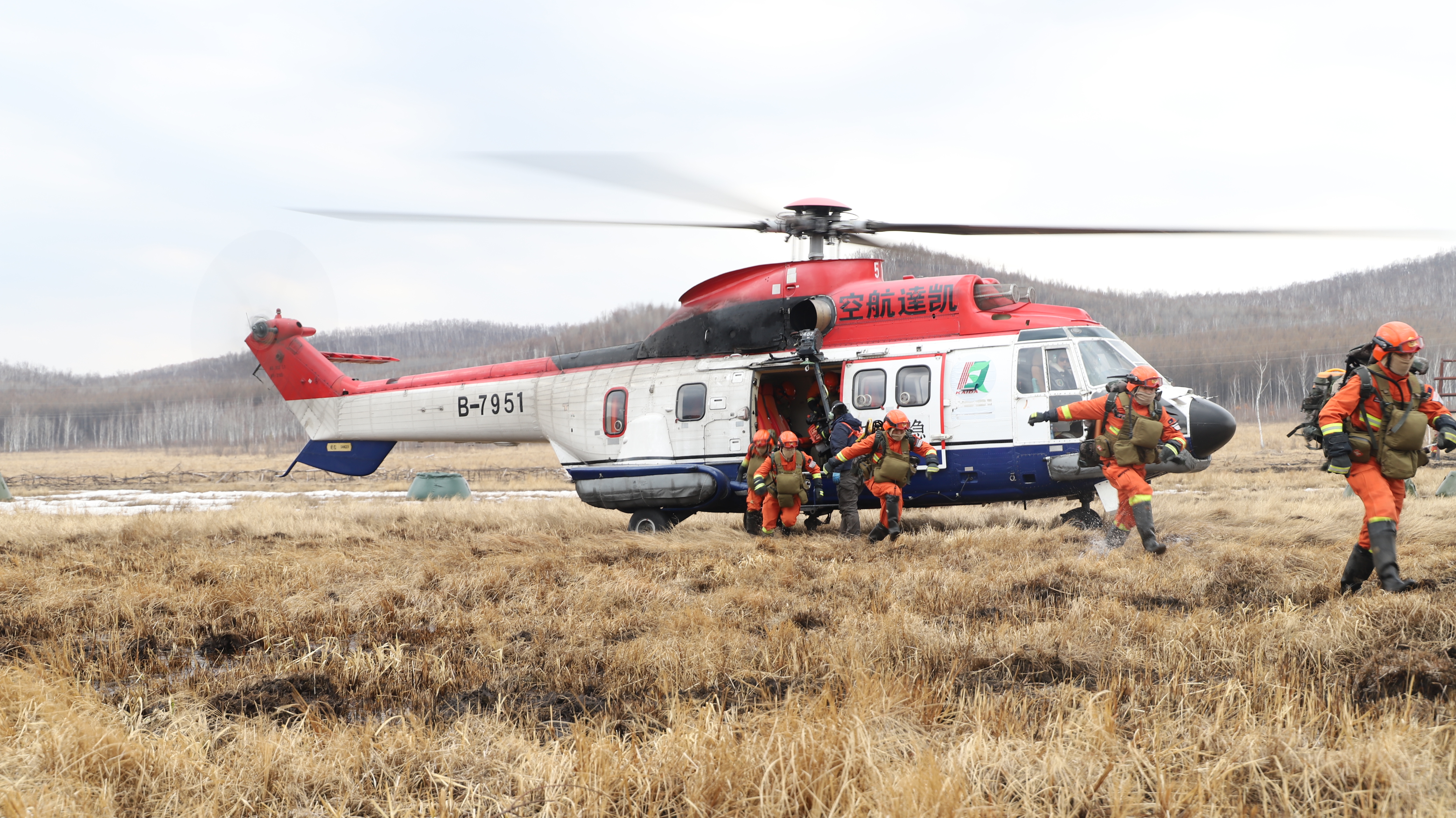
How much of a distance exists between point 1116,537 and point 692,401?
16.6 feet

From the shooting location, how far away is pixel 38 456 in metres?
83.1

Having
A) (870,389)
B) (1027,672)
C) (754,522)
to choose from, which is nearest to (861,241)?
(870,389)

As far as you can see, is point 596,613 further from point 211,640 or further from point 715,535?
point 715,535

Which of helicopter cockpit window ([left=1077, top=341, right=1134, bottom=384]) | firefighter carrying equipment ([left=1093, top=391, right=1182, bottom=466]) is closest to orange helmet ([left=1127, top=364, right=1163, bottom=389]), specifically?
firefighter carrying equipment ([left=1093, top=391, right=1182, bottom=466])

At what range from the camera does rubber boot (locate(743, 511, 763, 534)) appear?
10672 millimetres

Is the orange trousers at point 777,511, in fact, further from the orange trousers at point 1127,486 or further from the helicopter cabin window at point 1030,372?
the orange trousers at point 1127,486

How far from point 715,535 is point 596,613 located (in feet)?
15.7

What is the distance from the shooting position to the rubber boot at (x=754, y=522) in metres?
10.7

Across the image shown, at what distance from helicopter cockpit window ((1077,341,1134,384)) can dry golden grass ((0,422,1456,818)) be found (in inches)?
84.5

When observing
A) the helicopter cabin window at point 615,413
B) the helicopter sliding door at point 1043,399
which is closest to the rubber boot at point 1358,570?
the helicopter sliding door at point 1043,399

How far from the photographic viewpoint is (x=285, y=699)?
4.04 m

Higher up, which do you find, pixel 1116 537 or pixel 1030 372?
pixel 1030 372

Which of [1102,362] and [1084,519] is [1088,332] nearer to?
[1102,362]

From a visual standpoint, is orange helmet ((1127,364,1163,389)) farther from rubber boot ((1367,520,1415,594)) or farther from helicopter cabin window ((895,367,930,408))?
rubber boot ((1367,520,1415,594))
